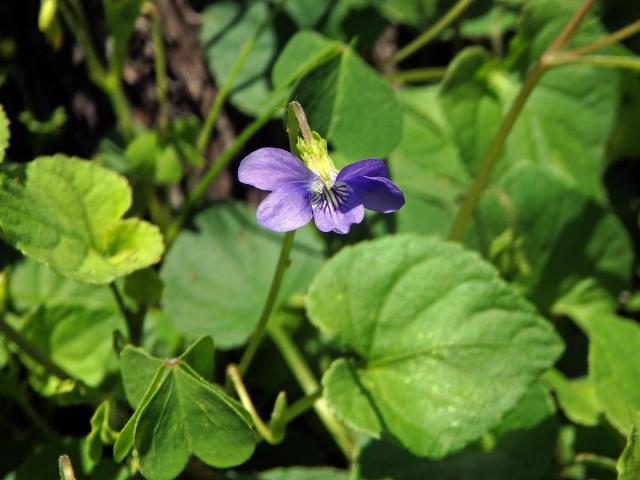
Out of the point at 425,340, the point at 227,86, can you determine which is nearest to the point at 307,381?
the point at 425,340

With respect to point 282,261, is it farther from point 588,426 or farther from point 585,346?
point 585,346

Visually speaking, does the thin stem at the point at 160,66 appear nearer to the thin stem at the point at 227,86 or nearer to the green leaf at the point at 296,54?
the thin stem at the point at 227,86

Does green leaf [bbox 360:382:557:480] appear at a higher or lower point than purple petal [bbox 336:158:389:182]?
lower

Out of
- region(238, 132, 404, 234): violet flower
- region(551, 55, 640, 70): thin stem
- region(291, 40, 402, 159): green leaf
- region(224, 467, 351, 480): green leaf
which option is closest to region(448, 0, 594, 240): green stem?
region(551, 55, 640, 70): thin stem

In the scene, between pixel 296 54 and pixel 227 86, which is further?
pixel 227 86

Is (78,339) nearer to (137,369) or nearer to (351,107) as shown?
(137,369)

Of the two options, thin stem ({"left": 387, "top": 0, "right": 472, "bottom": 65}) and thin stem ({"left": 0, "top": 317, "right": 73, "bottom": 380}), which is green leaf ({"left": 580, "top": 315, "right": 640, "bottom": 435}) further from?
thin stem ({"left": 0, "top": 317, "right": 73, "bottom": 380})

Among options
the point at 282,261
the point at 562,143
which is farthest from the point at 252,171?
the point at 562,143

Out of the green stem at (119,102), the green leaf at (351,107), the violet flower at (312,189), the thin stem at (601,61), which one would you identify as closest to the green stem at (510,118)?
the thin stem at (601,61)
